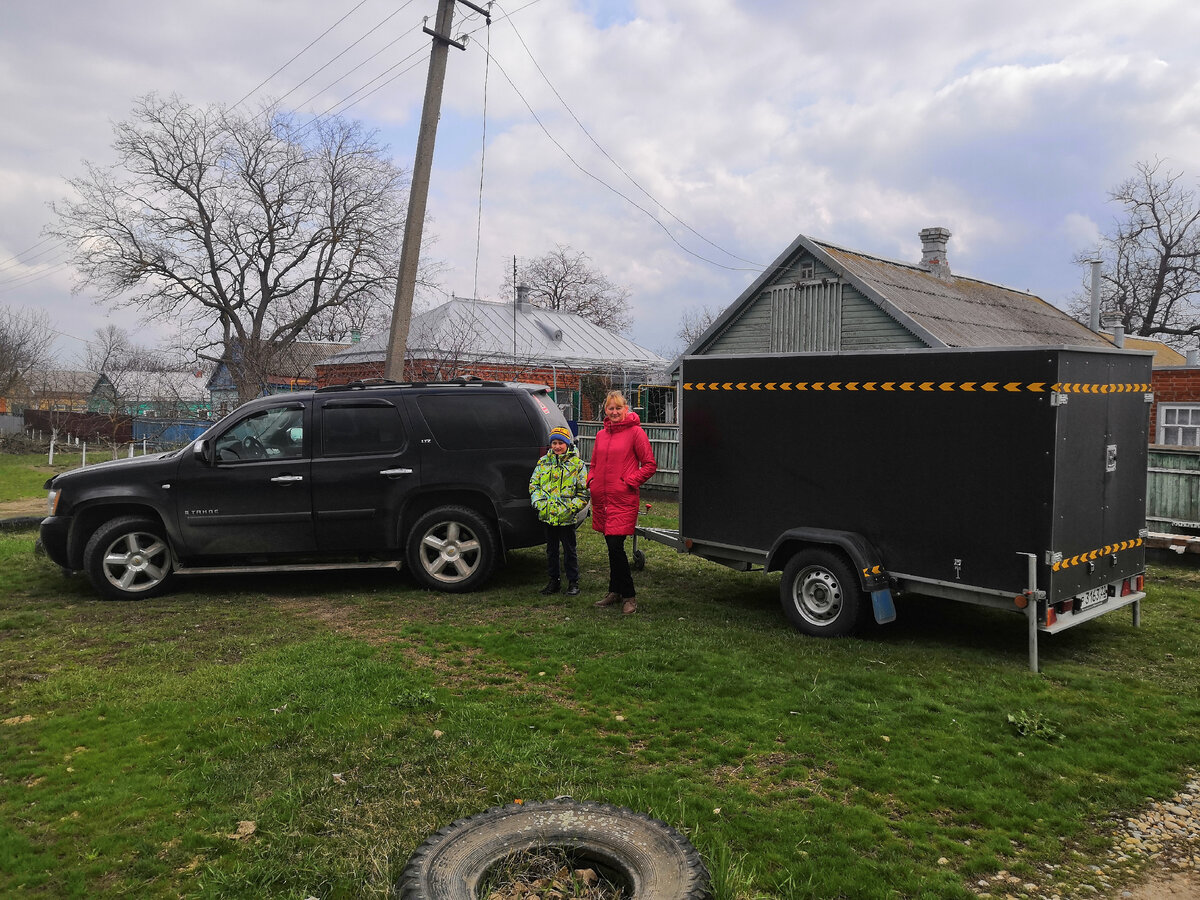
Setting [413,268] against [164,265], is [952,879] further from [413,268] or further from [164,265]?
[164,265]

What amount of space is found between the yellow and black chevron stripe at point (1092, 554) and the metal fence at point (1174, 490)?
461 centimetres

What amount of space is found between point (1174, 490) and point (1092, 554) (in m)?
5.97

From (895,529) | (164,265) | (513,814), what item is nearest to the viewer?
(513,814)

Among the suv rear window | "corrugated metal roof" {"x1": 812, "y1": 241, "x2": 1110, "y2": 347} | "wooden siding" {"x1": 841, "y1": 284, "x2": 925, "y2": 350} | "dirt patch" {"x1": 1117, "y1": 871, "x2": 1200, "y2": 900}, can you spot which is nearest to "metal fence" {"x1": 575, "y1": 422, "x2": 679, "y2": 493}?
"wooden siding" {"x1": 841, "y1": 284, "x2": 925, "y2": 350}

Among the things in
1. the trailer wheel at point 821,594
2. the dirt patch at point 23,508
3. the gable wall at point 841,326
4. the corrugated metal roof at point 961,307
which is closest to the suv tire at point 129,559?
the trailer wheel at point 821,594

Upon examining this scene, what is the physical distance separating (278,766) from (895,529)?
4.75 meters

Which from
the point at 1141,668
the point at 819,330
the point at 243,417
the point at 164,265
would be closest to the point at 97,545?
the point at 243,417

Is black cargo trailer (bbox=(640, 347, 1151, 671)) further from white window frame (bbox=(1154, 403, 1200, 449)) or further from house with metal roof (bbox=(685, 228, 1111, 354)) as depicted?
white window frame (bbox=(1154, 403, 1200, 449))

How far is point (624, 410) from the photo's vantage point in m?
8.12

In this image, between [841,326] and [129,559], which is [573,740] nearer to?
[129,559]

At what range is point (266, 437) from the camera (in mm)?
8898

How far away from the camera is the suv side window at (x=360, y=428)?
350 inches

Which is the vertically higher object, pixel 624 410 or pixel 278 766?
pixel 624 410

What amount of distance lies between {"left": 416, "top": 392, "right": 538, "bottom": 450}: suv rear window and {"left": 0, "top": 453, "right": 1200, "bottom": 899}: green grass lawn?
5.82 ft
